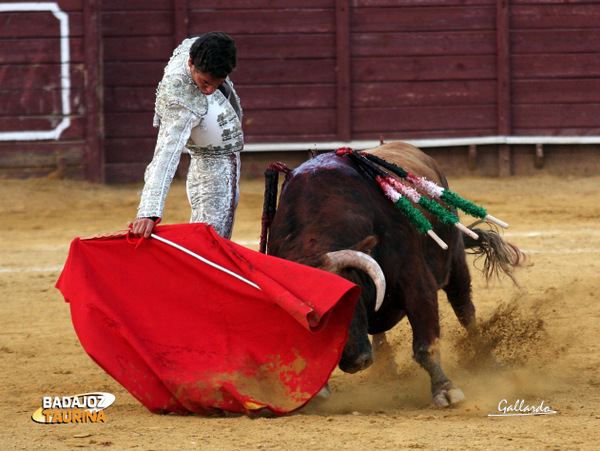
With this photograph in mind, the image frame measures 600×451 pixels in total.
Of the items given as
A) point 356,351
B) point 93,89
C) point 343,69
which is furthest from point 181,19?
point 356,351

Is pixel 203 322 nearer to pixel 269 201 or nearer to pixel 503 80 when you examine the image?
pixel 269 201

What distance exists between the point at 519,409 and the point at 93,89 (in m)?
6.54

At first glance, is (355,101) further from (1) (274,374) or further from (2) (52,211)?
(1) (274,374)

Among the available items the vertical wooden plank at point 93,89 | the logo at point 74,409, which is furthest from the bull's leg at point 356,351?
the vertical wooden plank at point 93,89

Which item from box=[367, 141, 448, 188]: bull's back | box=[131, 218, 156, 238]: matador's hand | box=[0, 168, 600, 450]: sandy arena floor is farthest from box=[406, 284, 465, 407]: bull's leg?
box=[131, 218, 156, 238]: matador's hand

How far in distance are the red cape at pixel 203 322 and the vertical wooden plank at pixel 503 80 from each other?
22.0ft

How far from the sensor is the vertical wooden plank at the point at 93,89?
8.84m

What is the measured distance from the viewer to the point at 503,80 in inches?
372

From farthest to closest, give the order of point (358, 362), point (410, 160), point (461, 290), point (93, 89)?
point (93, 89)
point (461, 290)
point (410, 160)
point (358, 362)

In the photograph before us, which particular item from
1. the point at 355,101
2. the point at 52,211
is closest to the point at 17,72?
the point at 52,211

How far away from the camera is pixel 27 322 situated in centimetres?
494

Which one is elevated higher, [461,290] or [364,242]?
[364,242]

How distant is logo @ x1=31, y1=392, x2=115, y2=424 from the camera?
3.08m

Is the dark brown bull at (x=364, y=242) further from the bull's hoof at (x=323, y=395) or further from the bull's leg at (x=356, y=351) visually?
the bull's hoof at (x=323, y=395)
